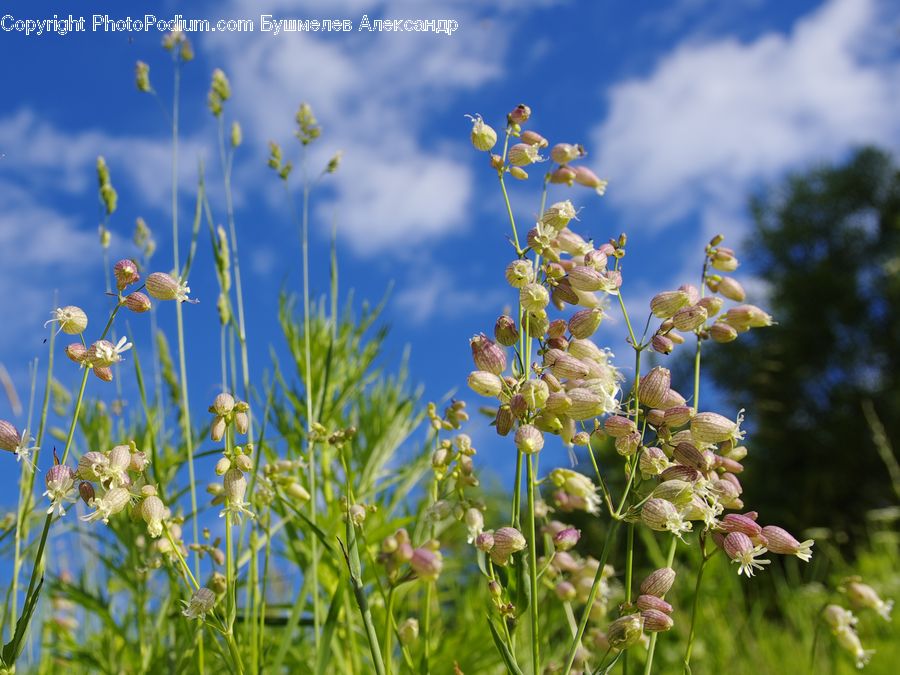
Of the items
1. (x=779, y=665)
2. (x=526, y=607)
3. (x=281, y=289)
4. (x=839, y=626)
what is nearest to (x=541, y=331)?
(x=526, y=607)

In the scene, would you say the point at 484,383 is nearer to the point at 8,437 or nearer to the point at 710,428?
the point at 710,428

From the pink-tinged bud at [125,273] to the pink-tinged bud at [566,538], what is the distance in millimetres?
567

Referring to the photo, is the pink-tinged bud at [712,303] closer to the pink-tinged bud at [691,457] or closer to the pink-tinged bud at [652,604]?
the pink-tinged bud at [691,457]

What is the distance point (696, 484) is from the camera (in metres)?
0.85

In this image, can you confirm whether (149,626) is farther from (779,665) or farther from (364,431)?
(779,665)

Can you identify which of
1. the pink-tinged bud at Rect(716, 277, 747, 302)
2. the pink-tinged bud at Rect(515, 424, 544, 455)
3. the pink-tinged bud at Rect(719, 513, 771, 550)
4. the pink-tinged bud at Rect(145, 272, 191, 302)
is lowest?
the pink-tinged bud at Rect(719, 513, 771, 550)

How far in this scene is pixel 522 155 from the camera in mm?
1003

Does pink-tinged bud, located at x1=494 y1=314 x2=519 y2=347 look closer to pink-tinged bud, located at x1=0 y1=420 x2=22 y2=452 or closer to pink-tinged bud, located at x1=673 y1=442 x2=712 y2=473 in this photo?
pink-tinged bud, located at x1=673 y1=442 x2=712 y2=473

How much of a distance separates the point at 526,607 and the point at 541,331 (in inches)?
11.4

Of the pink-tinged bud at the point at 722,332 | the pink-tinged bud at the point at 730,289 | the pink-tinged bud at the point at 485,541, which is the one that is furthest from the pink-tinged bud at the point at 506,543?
the pink-tinged bud at the point at 730,289

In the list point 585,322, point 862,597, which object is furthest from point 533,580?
point 862,597

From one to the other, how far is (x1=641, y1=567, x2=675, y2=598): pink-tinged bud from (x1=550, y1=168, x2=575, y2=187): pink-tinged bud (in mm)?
501

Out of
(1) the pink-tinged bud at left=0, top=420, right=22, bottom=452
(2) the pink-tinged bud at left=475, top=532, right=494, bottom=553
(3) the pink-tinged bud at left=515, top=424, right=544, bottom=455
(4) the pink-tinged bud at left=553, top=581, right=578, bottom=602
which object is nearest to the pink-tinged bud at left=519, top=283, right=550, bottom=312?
(3) the pink-tinged bud at left=515, top=424, right=544, bottom=455

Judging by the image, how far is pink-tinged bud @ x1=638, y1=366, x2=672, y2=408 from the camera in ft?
2.85
